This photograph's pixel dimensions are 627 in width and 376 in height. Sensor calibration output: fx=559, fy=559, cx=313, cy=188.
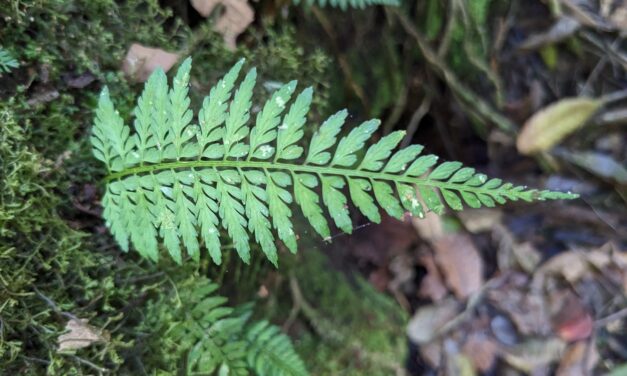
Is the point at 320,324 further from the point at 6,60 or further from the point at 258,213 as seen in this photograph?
the point at 6,60

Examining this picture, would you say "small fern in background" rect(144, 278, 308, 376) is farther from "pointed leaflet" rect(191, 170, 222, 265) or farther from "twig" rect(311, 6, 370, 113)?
"twig" rect(311, 6, 370, 113)

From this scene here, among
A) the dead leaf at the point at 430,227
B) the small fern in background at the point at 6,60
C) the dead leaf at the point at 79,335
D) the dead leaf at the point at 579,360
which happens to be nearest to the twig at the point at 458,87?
the dead leaf at the point at 430,227

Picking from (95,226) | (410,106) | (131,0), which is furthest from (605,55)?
(95,226)

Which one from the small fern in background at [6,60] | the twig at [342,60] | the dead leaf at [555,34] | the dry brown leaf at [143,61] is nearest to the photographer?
the small fern in background at [6,60]

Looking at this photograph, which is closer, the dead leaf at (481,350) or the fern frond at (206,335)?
the fern frond at (206,335)

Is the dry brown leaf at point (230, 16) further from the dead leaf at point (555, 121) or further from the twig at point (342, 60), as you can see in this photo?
the dead leaf at point (555, 121)

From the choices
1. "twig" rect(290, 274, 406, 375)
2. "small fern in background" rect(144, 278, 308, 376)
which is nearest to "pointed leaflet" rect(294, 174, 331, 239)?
"small fern in background" rect(144, 278, 308, 376)
